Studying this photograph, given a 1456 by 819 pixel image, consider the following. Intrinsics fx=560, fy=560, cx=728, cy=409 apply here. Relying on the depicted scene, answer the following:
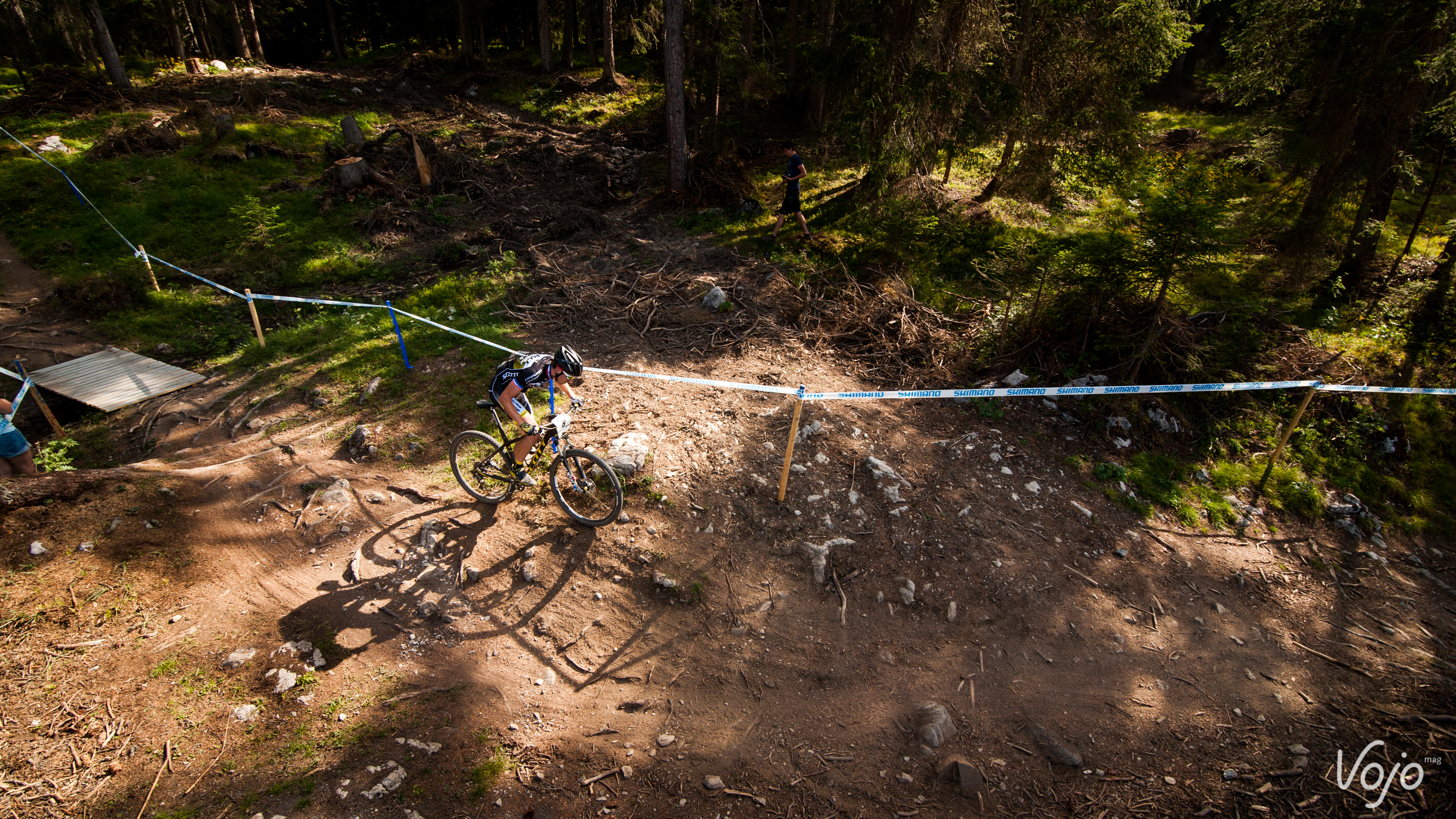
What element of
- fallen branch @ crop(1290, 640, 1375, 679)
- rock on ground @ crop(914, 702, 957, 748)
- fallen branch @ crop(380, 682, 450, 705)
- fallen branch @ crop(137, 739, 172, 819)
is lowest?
fallen branch @ crop(1290, 640, 1375, 679)

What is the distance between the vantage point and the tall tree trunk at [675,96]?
13000mm

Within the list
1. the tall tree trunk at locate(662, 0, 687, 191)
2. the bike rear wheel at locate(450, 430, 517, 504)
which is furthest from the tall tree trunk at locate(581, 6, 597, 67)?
the bike rear wheel at locate(450, 430, 517, 504)

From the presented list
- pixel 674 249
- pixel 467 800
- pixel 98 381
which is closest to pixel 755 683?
pixel 467 800

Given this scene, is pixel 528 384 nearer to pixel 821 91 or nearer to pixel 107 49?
pixel 821 91

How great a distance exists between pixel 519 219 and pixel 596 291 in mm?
4866

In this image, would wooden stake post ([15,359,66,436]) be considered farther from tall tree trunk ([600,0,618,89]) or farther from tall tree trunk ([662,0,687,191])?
tall tree trunk ([600,0,618,89])

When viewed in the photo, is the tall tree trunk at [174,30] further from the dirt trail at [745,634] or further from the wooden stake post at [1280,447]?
the wooden stake post at [1280,447]

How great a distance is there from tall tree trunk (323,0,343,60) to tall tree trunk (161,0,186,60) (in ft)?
27.8

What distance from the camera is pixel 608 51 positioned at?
23.7 m

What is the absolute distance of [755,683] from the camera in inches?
181

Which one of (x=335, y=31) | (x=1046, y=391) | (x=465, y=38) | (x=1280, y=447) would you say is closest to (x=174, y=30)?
(x=465, y=38)

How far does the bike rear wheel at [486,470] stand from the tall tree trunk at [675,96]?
10.2m

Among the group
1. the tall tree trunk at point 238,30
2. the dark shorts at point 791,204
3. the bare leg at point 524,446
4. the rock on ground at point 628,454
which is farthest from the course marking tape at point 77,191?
the dark shorts at point 791,204

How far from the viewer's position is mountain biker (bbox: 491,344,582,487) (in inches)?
206
